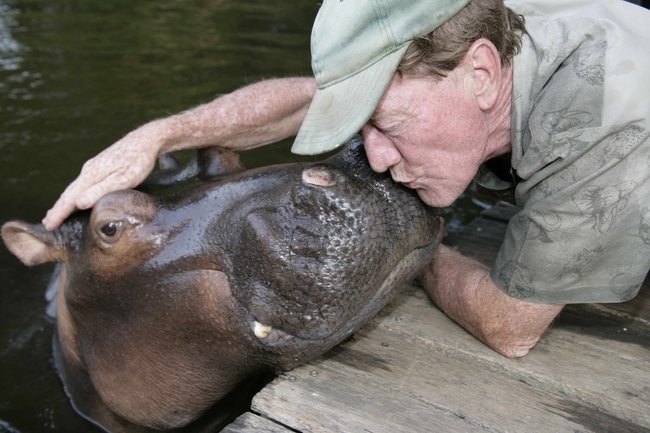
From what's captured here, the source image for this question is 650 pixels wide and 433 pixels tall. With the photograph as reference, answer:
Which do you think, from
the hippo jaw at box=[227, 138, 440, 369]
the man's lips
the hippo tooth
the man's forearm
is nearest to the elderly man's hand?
the man's forearm

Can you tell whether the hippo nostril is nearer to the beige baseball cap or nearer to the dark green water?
the beige baseball cap

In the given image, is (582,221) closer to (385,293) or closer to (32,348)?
(385,293)

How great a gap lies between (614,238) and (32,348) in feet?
8.90

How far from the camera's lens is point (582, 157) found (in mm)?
2164

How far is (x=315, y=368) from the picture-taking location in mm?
2455

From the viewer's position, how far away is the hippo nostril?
6.62ft

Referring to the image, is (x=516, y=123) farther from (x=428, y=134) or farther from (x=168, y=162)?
(x=168, y=162)

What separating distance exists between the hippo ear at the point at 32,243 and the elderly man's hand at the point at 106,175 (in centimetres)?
6

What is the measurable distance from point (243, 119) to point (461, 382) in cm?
170

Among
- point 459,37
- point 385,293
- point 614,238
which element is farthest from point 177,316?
point 614,238

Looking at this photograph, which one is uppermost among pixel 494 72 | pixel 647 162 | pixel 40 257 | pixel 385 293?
pixel 494 72

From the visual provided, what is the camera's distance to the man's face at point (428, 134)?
211cm

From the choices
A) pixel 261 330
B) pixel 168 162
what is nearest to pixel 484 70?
pixel 261 330

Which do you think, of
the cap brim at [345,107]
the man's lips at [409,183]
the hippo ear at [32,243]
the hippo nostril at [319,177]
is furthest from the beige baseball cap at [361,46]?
the hippo ear at [32,243]
